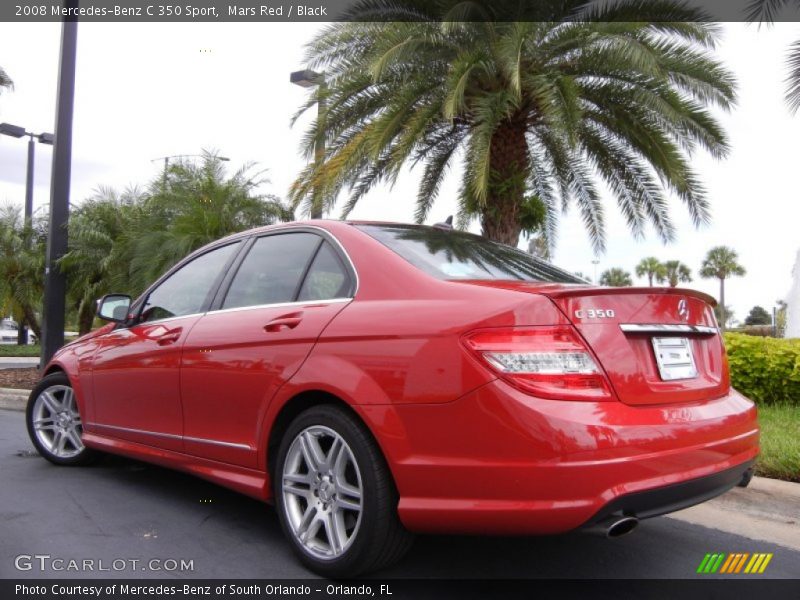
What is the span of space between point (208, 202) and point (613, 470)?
9613mm

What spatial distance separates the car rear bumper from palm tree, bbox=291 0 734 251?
20.5 ft

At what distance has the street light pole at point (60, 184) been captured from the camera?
9.59m

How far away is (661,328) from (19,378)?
37.3 ft

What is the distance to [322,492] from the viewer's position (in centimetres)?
303

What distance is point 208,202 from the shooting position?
11102 mm

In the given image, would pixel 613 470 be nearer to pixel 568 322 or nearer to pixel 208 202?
pixel 568 322

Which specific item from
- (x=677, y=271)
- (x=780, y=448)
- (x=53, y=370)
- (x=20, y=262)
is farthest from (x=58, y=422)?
(x=677, y=271)

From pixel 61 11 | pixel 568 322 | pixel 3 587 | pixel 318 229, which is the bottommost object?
pixel 3 587

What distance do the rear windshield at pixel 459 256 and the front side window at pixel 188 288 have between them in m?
1.07

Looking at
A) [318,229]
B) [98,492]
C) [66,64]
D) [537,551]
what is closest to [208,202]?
[66,64]

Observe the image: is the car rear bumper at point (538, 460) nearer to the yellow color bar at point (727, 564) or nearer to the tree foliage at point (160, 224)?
the yellow color bar at point (727, 564)

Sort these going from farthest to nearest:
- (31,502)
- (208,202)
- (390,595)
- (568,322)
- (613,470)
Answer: (208,202)
(31,502)
(390,595)
(568,322)
(613,470)

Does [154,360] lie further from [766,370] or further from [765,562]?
[766,370]

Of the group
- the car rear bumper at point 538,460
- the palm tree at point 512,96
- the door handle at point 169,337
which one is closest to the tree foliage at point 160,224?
the palm tree at point 512,96
